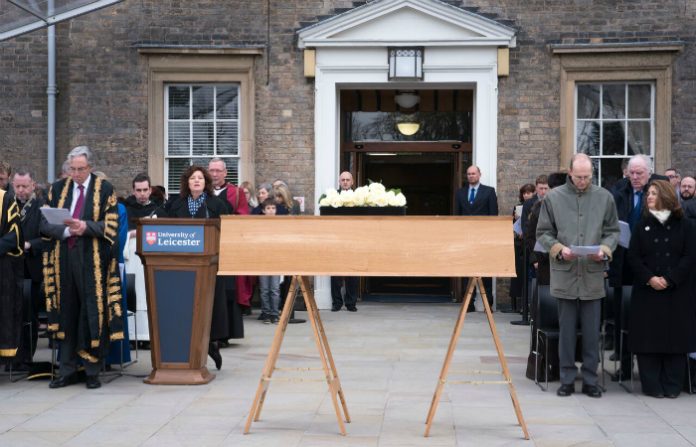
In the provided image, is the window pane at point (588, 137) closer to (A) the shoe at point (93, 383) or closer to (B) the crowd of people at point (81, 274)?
(B) the crowd of people at point (81, 274)

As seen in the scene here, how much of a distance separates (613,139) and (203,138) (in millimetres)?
6203

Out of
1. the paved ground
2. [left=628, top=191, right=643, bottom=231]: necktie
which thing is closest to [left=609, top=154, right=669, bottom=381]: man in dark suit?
[left=628, top=191, right=643, bottom=231]: necktie

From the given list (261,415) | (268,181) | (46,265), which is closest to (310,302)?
(261,415)

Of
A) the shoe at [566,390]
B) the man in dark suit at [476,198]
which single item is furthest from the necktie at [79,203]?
the man in dark suit at [476,198]

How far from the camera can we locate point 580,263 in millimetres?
8531

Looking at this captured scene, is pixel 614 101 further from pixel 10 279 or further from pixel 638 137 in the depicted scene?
pixel 10 279

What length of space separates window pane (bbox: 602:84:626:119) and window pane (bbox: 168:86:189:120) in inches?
248

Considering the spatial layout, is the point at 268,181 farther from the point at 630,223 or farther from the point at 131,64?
the point at 630,223

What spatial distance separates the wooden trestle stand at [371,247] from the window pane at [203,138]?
948cm

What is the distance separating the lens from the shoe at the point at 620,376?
9173 millimetres

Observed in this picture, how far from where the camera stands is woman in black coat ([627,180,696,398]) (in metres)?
8.50

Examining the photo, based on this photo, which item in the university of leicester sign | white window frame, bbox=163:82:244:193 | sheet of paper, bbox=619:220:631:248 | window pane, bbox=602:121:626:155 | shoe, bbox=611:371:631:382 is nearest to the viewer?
the university of leicester sign

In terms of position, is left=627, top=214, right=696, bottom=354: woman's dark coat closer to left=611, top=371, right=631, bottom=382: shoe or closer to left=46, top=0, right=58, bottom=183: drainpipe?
left=611, top=371, right=631, bottom=382: shoe

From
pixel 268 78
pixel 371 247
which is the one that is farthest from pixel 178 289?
pixel 268 78
